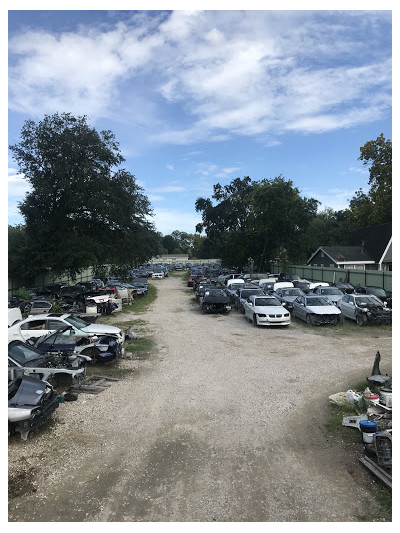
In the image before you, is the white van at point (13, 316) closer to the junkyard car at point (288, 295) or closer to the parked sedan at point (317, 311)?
the parked sedan at point (317, 311)

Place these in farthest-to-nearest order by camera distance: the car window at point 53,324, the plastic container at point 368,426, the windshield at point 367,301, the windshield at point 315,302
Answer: the windshield at point 315,302
the windshield at point 367,301
the car window at point 53,324
the plastic container at point 368,426

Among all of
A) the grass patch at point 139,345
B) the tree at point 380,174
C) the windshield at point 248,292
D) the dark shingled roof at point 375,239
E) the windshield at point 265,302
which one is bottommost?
the grass patch at point 139,345

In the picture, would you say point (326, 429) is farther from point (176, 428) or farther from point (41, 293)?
point (41, 293)

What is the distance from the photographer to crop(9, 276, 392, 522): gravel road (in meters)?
4.87

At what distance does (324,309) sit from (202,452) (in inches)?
521

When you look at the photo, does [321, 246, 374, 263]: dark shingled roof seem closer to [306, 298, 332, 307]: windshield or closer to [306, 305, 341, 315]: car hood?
[306, 298, 332, 307]: windshield

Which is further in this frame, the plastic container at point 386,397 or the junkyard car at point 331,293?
the junkyard car at point 331,293

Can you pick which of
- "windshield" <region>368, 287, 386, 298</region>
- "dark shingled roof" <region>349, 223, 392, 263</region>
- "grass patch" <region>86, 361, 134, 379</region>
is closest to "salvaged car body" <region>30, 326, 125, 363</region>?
"grass patch" <region>86, 361, 134, 379</region>

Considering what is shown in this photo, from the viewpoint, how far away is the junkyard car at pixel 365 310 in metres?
17.8

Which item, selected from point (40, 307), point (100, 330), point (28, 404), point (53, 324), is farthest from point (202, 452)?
point (40, 307)

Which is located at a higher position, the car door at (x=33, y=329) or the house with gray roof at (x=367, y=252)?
the house with gray roof at (x=367, y=252)

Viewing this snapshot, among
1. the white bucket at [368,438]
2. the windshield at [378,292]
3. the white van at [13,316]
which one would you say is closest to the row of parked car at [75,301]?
the white van at [13,316]

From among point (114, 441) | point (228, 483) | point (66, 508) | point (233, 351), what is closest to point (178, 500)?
point (228, 483)

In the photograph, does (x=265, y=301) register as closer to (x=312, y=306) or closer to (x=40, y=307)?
(x=312, y=306)
